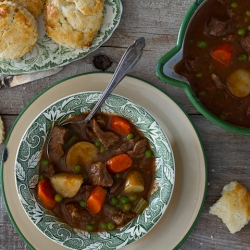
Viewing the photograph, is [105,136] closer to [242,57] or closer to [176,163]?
[176,163]

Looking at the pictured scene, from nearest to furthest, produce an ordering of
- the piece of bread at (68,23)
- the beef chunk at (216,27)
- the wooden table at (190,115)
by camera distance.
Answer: the beef chunk at (216,27), the piece of bread at (68,23), the wooden table at (190,115)

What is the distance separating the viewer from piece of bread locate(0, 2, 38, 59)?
3.33 meters

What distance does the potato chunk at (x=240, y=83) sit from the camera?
312cm

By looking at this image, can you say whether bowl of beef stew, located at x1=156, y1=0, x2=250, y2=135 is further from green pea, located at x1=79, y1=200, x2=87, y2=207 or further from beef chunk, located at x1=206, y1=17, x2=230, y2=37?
green pea, located at x1=79, y1=200, x2=87, y2=207

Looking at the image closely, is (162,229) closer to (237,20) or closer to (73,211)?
(73,211)

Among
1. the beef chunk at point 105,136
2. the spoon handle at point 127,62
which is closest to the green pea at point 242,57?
the spoon handle at point 127,62

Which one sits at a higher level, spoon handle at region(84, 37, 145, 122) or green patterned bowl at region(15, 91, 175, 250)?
spoon handle at region(84, 37, 145, 122)

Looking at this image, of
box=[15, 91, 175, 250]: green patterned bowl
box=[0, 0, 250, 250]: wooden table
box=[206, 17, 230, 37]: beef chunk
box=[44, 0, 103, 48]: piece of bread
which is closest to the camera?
box=[206, 17, 230, 37]: beef chunk

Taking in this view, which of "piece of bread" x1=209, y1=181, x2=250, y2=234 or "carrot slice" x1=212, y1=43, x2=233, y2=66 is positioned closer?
"carrot slice" x1=212, y1=43, x2=233, y2=66

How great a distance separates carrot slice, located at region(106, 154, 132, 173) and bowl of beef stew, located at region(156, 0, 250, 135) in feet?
2.63

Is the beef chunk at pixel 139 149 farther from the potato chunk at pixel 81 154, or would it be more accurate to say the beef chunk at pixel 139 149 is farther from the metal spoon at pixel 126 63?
the metal spoon at pixel 126 63

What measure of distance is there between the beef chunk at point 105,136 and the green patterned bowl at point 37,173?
167 mm

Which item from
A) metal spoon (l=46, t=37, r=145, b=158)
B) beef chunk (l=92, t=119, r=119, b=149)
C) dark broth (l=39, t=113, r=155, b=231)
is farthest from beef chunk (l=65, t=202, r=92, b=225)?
metal spoon (l=46, t=37, r=145, b=158)

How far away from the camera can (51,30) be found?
3420 mm
